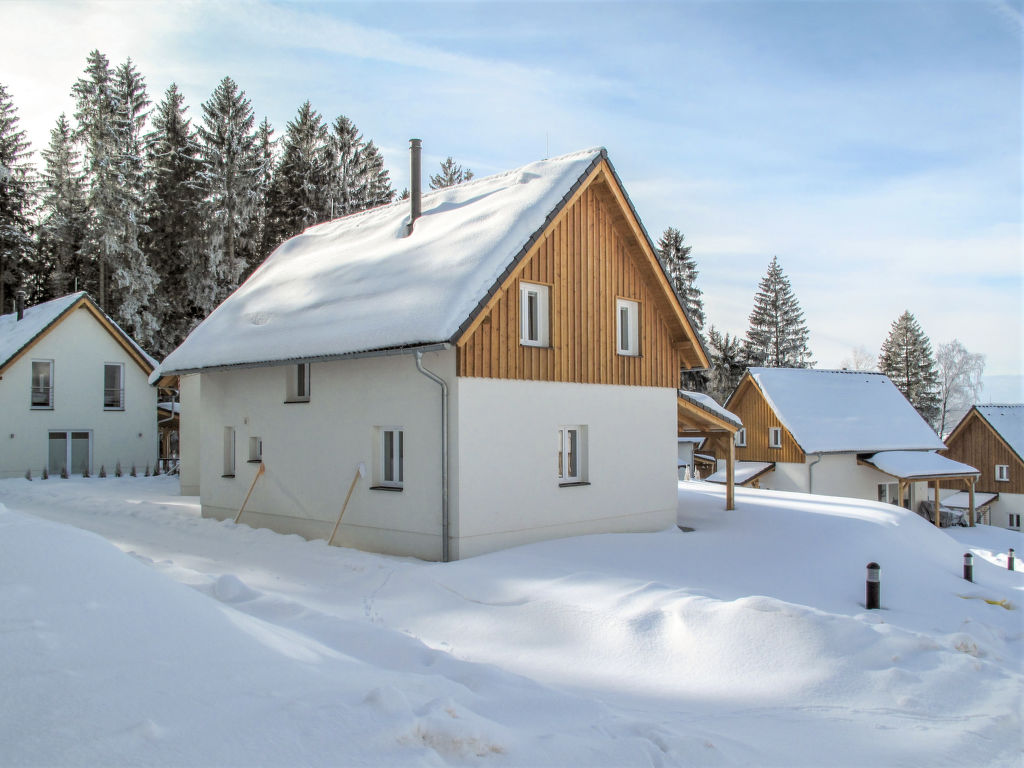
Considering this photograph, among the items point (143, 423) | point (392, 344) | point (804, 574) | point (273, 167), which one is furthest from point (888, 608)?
point (273, 167)

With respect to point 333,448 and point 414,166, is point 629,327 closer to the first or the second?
point 414,166

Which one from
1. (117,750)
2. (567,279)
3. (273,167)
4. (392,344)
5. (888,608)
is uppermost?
(273,167)

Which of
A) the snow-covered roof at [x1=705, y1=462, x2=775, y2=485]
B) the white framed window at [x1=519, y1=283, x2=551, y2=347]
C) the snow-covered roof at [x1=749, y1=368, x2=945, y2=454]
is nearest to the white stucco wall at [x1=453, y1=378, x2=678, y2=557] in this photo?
the white framed window at [x1=519, y1=283, x2=551, y2=347]

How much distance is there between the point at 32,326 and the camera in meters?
29.4

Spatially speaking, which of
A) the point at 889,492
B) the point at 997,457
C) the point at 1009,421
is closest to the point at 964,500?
the point at 997,457

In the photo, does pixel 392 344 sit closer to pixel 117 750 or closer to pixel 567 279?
pixel 567 279

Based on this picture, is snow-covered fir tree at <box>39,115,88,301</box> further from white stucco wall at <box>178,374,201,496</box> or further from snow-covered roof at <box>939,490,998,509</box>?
snow-covered roof at <box>939,490,998,509</box>

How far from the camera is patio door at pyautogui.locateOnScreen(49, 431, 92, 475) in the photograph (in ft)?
96.0

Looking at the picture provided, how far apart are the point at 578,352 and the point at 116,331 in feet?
77.8

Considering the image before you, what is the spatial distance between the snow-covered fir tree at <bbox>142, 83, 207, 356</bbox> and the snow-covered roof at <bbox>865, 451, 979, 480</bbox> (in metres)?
33.5

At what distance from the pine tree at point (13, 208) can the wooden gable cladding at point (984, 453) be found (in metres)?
54.8

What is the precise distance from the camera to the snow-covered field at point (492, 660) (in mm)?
3996

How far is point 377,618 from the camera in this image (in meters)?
8.75

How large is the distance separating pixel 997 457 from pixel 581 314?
40298mm
